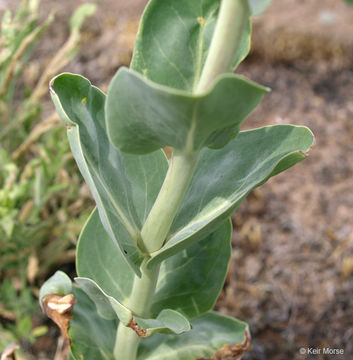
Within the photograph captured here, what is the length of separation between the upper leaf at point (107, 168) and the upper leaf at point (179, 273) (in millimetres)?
162

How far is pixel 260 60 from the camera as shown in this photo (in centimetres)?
325

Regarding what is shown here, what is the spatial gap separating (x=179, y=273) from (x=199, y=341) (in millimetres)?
160

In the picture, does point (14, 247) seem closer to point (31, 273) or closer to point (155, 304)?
point (31, 273)

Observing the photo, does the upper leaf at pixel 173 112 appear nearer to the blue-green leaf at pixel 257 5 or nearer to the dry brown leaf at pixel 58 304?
the blue-green leaf at pixel 257 5

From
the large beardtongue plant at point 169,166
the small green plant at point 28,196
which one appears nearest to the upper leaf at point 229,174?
the large beardtongue plant at point 169,166

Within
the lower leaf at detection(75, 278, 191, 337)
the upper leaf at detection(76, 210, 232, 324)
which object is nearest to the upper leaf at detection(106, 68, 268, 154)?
the lower leaf at detection(75, 278, 191, 337)

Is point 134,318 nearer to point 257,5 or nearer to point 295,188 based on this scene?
point 257,5

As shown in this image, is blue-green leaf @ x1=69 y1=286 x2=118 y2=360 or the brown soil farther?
the brown soil

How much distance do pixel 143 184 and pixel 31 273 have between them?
0.87 metres

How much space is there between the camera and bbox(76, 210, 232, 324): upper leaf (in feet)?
3.30

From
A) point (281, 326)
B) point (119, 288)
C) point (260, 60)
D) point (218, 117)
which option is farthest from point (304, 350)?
point (260, 60)

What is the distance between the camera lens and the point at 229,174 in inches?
32.5

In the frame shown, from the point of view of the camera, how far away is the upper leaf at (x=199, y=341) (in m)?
1.05

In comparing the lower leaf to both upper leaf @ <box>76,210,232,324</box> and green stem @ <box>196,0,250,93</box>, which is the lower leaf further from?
Answer: green stem @ <box>196,0,250,93</box>
